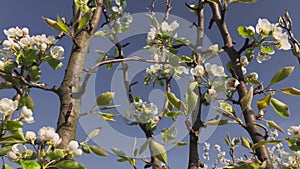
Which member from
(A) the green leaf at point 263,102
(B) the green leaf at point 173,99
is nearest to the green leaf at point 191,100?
(B) the green leaf at point 173,99

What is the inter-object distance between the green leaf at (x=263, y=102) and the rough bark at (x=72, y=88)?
0.48m

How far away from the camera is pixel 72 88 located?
2.64ft

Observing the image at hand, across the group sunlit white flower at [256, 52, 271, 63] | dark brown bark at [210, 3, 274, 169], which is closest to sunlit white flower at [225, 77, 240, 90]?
dark brown bark at [210, 3, 274, 169]

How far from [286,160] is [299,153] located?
6 cm

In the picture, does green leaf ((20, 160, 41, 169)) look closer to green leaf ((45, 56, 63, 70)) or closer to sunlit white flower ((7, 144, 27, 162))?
sunlit white flower ((7, 144, 27, 162))

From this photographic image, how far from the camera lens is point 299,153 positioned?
3.18 feet

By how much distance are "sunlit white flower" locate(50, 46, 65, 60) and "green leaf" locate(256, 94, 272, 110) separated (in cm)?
57

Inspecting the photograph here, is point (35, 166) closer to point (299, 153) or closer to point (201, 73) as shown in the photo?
point (201, 73)

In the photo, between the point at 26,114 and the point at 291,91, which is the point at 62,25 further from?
the point at 291,91

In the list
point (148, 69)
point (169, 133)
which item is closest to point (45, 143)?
point (169, 133)

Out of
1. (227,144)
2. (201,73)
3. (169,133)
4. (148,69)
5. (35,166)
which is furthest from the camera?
(148,69)

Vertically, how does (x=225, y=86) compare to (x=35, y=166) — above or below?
above

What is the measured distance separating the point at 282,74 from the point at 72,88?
1.92 ft

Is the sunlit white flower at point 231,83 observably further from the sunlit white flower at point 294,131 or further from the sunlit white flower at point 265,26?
the sunlit white flower at point 294,131
